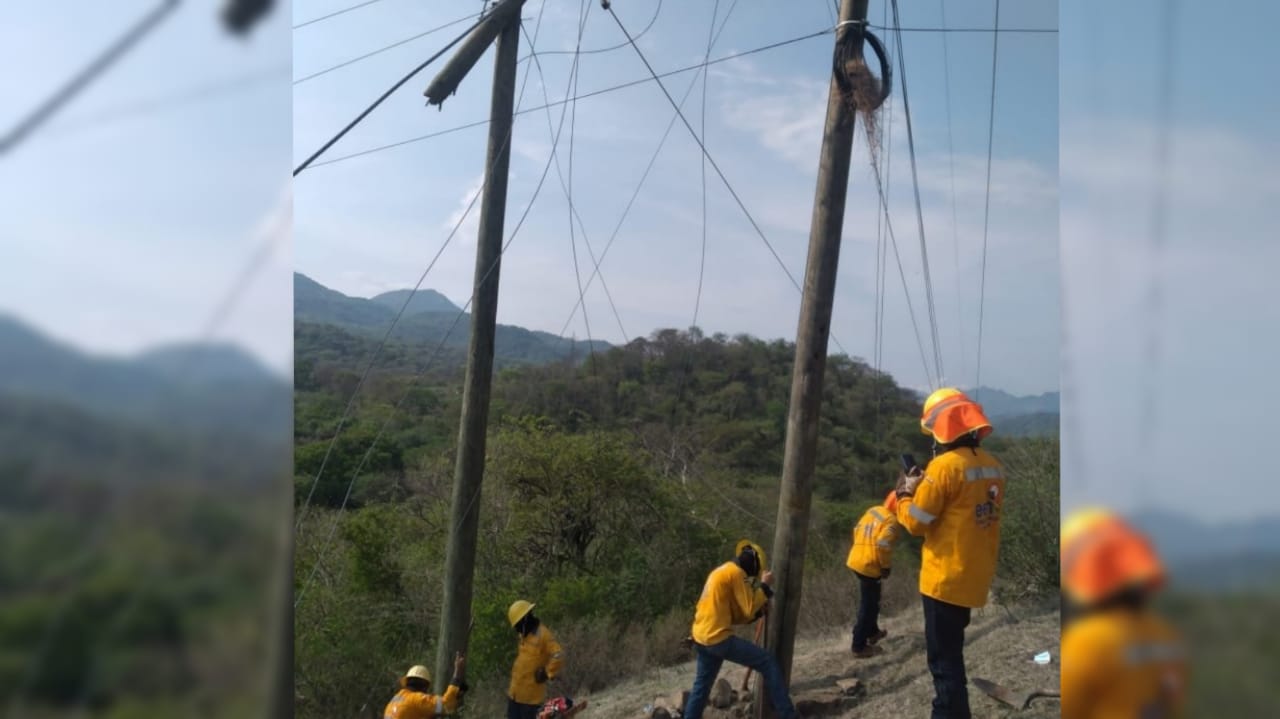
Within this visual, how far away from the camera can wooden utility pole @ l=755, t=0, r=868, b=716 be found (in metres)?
5.18

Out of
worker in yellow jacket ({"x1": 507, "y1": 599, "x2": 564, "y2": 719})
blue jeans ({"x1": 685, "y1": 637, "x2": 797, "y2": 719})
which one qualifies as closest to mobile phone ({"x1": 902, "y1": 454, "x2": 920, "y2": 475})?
blue jeans ({"x1": 685, "y1": 637, "x2": 797, "y2": 719})

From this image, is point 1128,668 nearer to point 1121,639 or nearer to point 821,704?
point 1121,639

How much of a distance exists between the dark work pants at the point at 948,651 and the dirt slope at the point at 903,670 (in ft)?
3.22

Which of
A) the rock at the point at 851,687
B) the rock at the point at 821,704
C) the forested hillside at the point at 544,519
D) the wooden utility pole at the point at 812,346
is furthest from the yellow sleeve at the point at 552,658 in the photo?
the rock at the point at 851,687

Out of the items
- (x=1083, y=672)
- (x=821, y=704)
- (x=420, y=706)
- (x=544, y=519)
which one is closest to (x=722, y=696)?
(x=821, y=704)

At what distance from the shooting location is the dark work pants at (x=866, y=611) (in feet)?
21.2

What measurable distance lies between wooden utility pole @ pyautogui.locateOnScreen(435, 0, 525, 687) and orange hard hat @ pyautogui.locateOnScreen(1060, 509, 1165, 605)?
17.5 feet

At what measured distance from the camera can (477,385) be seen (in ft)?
20.3

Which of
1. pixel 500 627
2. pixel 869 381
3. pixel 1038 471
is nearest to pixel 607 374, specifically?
pixel 869 381

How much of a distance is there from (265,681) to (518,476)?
11076 mm

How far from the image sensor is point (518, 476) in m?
12.7

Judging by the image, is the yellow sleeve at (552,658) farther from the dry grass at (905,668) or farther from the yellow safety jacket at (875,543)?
the yellow safety jacket at (875,543)

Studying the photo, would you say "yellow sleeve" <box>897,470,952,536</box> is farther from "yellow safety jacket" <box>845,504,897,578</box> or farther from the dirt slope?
"yellow safety jacket" <box>845,504,897,578</box>

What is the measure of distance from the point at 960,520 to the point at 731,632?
6.17ft
